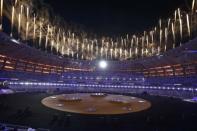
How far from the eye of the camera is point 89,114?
21703 millimetres

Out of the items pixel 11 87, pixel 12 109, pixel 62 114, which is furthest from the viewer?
pixel 11 87

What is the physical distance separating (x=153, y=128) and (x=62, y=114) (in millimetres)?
8171

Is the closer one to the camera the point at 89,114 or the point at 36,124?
the point at 36,124

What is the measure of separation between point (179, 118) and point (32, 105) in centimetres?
1508

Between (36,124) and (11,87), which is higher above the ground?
(11,87)

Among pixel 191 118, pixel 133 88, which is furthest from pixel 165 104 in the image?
pixel 133 88

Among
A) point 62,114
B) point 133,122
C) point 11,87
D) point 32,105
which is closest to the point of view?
point 133,122

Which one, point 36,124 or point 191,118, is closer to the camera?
point 36,124

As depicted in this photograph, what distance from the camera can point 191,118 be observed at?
2131cm

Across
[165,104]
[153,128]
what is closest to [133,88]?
[165,104]

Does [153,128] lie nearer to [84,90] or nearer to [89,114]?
[89,114]

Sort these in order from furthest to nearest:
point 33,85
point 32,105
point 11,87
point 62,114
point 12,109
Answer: point 33,85
point 11,87
point 32,105
point 12,109
point 62,114

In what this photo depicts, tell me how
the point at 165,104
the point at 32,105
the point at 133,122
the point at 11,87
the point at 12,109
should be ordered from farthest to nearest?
the point at 11,87
the point at 165,104
the point at 32,105
the point at 12,109
the point at 133,122

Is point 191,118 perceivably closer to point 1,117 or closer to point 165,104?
point 165,104
